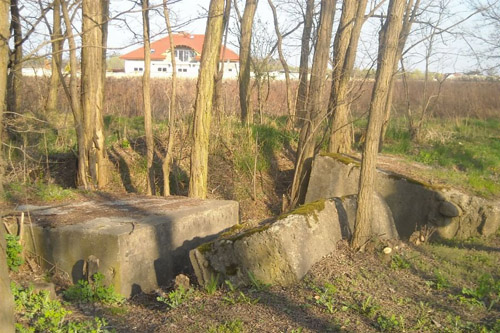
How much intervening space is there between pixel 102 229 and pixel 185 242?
3.99 ft

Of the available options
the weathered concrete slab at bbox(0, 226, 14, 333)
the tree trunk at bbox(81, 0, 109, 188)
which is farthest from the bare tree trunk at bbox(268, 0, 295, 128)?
the weathered concrete slab at bbox(0, 226, 14, 333)

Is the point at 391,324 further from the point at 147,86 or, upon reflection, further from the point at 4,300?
the point at 147,86

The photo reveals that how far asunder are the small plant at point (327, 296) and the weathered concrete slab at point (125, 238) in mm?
2119

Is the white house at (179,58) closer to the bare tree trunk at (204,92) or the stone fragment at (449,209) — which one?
the bare tree trunk at (204,92)

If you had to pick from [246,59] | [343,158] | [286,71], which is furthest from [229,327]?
[246,59]

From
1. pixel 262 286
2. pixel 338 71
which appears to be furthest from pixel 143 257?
pixel 338 71

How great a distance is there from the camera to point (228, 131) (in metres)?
12.2

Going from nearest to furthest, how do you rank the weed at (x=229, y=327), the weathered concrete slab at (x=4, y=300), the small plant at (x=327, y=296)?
the weathered concrete slab at (x=4, y=300)
the weed at (x=229, y=327)
the small plant at (x=327, y=296)

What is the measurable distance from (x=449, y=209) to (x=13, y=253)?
6.44 m

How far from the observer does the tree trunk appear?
9.78m

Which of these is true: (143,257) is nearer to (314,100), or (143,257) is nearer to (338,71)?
(314,100)

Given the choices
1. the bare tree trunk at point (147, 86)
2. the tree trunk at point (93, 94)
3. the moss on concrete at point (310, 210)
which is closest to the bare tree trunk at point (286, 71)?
the bare tree trunk at point (147, 86)

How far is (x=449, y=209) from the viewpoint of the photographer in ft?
29.0

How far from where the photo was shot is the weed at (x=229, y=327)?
4.65 m
